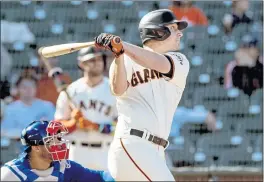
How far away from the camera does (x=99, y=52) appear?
7516mm

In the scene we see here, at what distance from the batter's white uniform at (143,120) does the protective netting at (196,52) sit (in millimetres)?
4164

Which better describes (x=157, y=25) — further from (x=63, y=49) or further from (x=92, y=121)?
(x=92, y=121)

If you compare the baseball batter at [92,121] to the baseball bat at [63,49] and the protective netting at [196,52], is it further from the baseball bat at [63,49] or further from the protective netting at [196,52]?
the baseball bat at [63,49]

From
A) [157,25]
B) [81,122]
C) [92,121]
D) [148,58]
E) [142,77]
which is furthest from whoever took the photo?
[92,121]

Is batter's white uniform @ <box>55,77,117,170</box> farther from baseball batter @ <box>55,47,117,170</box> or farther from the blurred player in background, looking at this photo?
the blurred player in background

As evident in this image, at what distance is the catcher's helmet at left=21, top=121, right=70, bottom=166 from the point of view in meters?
4.30

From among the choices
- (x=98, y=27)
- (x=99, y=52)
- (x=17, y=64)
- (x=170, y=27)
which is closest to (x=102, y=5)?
(x=98, y=27)

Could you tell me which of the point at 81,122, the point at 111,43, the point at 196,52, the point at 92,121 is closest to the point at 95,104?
the point at 92,121

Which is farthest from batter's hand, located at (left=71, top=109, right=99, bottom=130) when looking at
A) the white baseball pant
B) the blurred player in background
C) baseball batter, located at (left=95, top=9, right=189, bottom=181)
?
the white baseball pant

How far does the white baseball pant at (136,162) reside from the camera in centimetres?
428

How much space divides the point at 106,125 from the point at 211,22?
266cm

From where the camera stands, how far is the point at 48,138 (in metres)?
4.33

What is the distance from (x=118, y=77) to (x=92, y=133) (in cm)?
315

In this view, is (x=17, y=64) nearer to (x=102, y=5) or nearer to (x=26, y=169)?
(x=102, y=5)
